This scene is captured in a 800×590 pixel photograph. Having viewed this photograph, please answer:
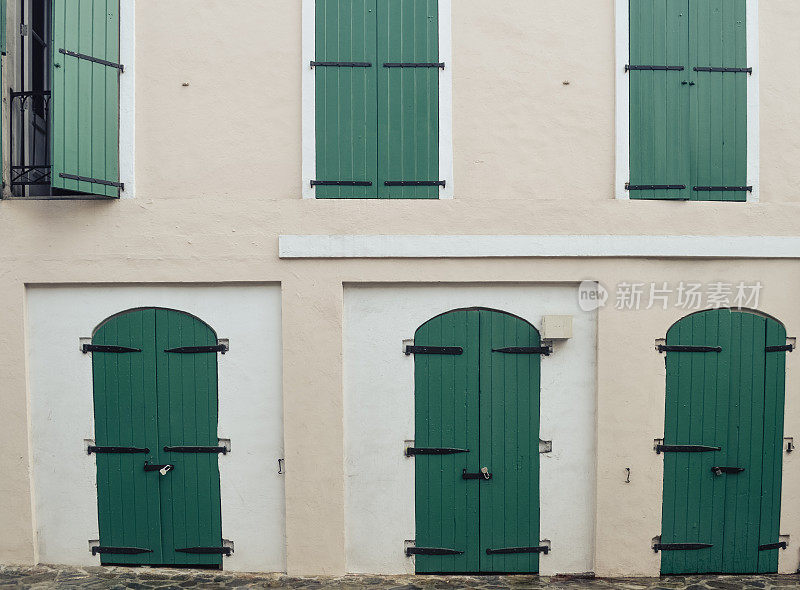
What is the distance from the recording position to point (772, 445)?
605cm

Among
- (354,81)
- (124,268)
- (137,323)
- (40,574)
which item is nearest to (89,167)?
(124,268)

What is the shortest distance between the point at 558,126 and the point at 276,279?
107 inches

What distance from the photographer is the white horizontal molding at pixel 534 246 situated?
5.86 metres

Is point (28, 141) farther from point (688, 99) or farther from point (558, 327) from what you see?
point (688, 99)

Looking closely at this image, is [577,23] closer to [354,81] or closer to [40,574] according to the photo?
[354,81]

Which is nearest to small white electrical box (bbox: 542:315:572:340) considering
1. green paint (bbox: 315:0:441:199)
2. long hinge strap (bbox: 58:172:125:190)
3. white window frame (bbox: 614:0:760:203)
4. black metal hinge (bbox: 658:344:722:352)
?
black metal hinge (bbox: 658:344:722:352)

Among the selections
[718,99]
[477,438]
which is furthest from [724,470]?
[718,99]

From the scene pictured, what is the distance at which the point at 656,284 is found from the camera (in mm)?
5992

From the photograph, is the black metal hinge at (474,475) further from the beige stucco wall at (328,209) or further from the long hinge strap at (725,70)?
the long hinge strap at (725,70)

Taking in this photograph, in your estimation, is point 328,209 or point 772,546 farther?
point 772,546

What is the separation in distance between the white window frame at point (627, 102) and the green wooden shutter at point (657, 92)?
5 centimetres

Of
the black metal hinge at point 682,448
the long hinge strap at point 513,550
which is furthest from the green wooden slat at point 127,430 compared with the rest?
the black metal hinge at point 682,448

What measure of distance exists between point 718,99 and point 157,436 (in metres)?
5.56

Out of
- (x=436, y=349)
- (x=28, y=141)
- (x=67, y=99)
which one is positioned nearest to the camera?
(x=67, y=99)
